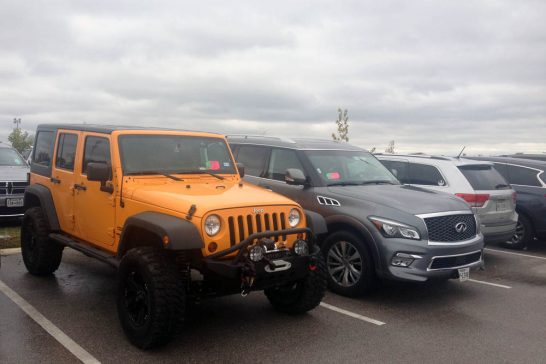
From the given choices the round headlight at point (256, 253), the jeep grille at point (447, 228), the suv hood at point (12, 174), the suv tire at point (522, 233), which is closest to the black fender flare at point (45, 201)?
the round headlight at point (256, 253)

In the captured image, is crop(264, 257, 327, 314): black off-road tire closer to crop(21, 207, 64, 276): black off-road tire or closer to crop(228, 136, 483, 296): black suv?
crop(228, 136, 483, 296): black suv

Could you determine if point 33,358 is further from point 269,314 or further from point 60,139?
point 60,139

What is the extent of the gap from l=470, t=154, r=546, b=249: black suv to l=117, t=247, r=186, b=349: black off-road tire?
7618mm

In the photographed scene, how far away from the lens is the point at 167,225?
4.27 meters

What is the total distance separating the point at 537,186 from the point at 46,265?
28.1 feet

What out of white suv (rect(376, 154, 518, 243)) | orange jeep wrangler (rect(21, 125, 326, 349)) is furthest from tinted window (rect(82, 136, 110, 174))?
white suv (rect(376, 154, 518, 243))

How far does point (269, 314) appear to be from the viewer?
5.54 m

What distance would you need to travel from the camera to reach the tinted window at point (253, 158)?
7895 millimetres

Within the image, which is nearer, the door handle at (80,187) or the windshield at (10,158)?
the door handle at (80,187)

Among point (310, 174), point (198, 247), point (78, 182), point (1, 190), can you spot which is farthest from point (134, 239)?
point (1, 190)

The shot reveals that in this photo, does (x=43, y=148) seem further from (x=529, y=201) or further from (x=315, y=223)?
(x=529, y=201)

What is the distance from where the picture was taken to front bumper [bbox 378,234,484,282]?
573cm

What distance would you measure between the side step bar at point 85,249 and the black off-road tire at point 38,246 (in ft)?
0.64

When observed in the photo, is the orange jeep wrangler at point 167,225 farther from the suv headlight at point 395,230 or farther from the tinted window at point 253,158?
the tinted window at point 253,158
